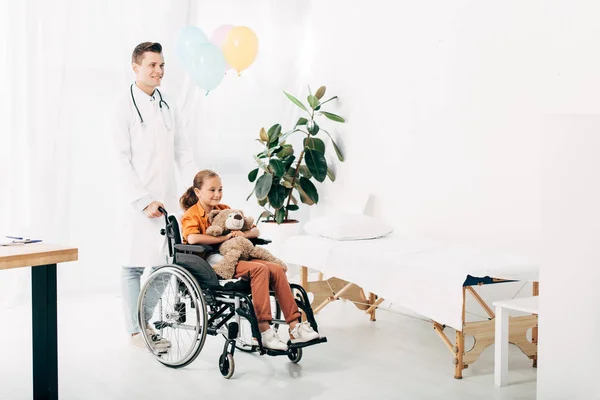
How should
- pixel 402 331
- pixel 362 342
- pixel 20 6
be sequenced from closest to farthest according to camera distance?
pixel 362 342, pixel 402 331, pixel 20 6

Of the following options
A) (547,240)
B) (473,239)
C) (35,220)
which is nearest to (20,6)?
(35,220)

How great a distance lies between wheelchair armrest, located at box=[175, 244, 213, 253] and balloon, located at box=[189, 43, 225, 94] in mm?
1678

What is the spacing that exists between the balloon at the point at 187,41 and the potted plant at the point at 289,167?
30.5 inches

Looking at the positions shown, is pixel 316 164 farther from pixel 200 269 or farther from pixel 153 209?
pixel 200 269

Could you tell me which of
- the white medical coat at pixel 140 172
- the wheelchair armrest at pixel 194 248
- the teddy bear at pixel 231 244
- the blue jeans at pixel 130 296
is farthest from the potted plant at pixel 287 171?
the wheelchair armrest at pixel 194 248

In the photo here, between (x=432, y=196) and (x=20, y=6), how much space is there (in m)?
2.74

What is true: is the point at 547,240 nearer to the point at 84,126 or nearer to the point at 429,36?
the point at 429,36

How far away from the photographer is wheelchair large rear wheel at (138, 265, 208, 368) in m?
2.73

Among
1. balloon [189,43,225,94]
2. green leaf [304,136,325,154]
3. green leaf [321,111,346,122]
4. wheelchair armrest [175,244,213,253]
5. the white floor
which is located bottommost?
the white floor

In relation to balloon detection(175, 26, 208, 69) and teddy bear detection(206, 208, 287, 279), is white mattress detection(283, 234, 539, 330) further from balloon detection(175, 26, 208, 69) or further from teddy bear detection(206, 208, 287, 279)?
balloon detection(175, 26, 208, 69)

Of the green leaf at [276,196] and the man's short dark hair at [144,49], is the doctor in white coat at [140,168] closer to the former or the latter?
the man's short dark hair at [144,49]

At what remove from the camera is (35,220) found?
4.28 metres

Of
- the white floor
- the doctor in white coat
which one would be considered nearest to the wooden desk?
the white floor

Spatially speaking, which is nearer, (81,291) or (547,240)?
(547,240)
